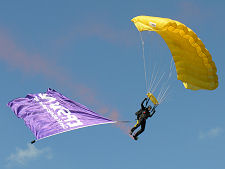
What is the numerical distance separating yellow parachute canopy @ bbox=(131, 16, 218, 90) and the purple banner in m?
3.65

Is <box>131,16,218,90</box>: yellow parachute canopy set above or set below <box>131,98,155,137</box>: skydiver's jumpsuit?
above

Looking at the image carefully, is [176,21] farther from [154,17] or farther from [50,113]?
[50,113]

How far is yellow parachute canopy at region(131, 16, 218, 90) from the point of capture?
755 inches

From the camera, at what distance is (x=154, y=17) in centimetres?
1962

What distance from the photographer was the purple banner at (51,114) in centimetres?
2003

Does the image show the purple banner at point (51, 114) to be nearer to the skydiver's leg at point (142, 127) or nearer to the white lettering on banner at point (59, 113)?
the white lettering on banner at point (59, 113)

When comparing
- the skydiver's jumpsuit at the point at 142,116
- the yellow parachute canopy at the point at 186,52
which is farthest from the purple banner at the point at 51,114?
the yellow parachute canopy at the point at 186,52

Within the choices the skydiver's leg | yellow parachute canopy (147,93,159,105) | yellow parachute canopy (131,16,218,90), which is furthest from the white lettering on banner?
yellow parachute canopy (131,16,218,90)

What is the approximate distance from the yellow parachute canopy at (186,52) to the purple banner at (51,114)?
3.65 metres

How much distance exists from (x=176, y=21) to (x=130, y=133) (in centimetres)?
478

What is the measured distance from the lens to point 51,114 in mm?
21406

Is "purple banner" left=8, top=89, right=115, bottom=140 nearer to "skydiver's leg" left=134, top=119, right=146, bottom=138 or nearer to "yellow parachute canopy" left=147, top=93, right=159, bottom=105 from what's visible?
"skydiver's leg" left=134, top=119, right=146, bottom=138

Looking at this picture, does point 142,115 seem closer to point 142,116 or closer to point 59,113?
point 142,116

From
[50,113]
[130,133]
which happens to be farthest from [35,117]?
[130,133]
